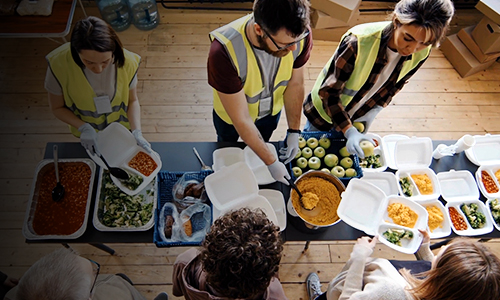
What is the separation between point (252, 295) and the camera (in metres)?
1.17

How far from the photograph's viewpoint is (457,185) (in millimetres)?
2076

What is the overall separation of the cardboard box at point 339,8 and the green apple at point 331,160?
2.15 m

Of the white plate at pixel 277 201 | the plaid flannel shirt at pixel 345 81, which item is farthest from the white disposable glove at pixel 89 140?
the plaid flannel shirt at pixel 345 81

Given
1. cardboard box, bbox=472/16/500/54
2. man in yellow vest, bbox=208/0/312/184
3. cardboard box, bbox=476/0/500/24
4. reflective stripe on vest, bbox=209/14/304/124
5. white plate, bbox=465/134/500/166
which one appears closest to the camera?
man in yellow vest, bbox=208/0/312/184

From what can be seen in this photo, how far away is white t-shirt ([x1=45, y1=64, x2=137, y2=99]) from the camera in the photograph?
184 centimetres

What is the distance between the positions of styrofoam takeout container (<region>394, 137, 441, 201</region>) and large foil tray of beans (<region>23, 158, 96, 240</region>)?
1909 millimetres

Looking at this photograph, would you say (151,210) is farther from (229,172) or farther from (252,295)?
(252,295)

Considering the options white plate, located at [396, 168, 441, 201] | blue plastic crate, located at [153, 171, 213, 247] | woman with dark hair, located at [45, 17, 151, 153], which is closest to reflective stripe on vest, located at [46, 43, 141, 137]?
woman with dark hair, located at [45, 17, 151, 153]

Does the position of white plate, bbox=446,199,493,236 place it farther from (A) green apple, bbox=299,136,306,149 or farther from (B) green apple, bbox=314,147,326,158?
(A) green apple, bbox=299,136,306,149

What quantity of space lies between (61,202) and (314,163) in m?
1.49

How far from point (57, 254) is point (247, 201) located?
914 mm

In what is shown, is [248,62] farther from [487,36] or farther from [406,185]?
[487,36]

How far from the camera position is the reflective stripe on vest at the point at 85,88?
1.79m

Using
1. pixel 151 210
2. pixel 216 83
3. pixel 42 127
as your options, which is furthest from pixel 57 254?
pixel 42 127
